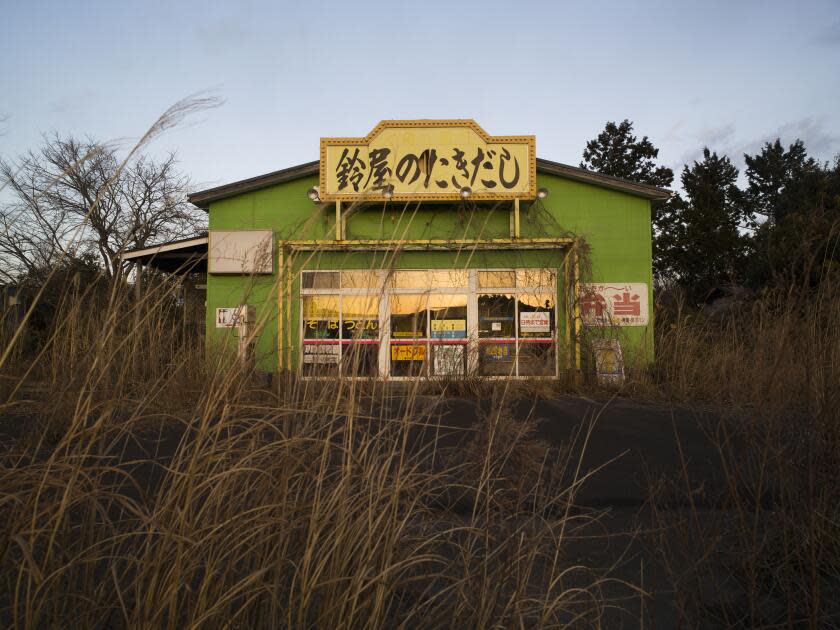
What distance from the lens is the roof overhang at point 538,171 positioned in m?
11.0

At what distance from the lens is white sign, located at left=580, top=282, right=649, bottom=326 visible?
408 inches

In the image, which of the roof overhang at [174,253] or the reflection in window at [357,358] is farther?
the roof overhang at [174,253]

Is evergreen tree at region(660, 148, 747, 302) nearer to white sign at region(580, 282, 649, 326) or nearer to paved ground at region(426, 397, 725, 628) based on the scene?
white sign at region(580, 282, 649, 326)

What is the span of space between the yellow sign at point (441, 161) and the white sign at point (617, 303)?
85.7 inches

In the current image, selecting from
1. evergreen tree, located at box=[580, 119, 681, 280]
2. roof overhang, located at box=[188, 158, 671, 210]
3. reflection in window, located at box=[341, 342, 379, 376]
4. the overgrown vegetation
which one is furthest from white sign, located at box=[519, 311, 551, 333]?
evergreen tree, located at box=[580, 119, 681, 280]

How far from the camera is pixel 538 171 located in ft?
37.0

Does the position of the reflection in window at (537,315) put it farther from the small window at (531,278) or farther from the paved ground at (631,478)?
the paved ground at (631,478)

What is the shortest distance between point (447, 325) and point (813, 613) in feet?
30.5

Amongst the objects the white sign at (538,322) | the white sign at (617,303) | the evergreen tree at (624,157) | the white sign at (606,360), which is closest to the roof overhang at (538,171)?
the white sign at (617,303)

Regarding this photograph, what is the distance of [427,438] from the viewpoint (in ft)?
16.5

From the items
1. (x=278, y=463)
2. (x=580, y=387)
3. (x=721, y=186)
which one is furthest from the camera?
(x=721, y=186)

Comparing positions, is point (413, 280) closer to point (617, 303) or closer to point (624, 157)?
point (617, 303)

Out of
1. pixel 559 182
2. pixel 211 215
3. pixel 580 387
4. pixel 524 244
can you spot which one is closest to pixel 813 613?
pixel 580 387

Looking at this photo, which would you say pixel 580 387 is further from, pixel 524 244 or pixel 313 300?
pixel 313 300
